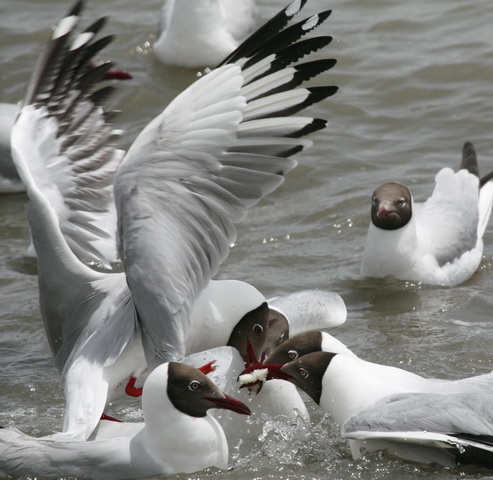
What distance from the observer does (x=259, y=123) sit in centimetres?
509

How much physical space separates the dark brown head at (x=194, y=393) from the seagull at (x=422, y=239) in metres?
2.52

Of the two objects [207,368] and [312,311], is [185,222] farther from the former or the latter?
[312,311]

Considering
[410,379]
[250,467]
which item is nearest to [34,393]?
[250,467]

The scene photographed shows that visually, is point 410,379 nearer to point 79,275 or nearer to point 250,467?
point 250,467

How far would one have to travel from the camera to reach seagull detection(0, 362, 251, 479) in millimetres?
4395

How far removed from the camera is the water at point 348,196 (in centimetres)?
534

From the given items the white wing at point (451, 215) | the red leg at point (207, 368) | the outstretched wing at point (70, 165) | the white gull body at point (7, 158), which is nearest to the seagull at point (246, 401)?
the red leg at point (207, 368)

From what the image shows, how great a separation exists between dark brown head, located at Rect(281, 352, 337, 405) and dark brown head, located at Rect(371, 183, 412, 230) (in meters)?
2.17

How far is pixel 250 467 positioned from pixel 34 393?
4.98 feet

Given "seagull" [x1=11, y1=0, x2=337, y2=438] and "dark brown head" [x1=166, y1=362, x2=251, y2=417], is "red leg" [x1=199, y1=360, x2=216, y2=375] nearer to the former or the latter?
"seagull" [x1=11, y1=0, x2=337, y2=438]

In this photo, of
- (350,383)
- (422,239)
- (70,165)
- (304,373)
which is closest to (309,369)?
(304,373)

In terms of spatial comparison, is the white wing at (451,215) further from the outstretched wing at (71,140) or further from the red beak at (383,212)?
the outstretched wing at (71,140)

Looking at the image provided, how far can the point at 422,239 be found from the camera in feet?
23.0

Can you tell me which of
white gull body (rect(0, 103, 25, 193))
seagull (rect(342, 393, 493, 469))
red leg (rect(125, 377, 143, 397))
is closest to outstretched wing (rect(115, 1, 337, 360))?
red leg (rect(125, 377, 143, 397))
